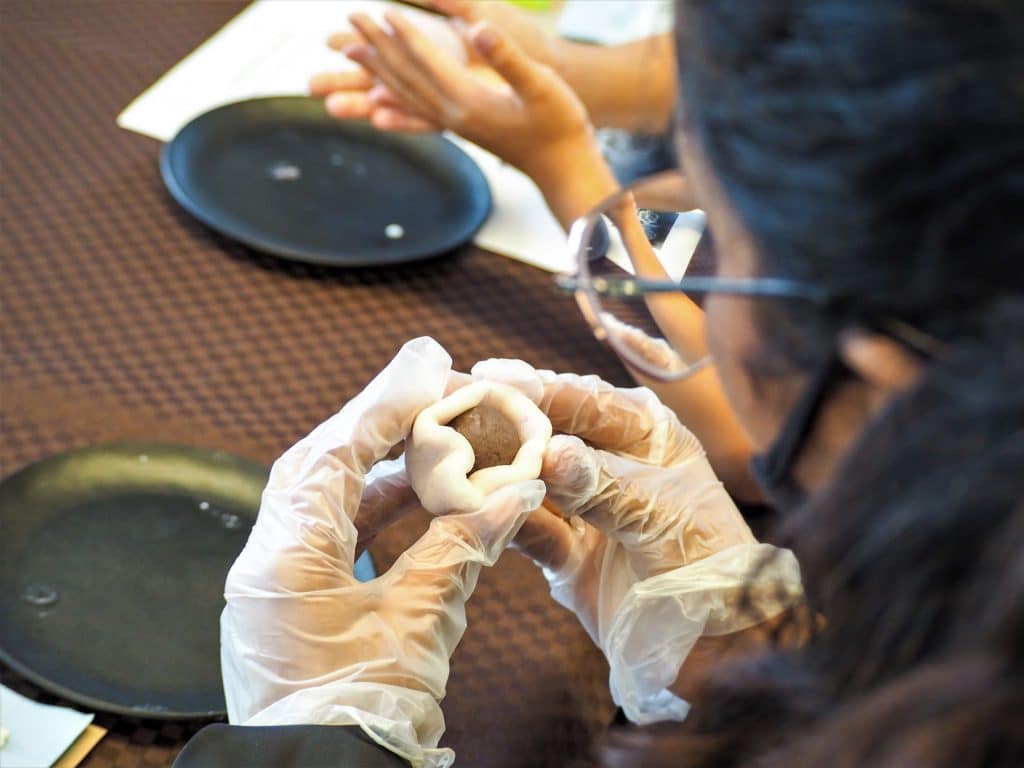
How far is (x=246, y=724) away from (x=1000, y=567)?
563 millimetres

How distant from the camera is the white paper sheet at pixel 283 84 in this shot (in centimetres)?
157

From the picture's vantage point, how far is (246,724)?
0.83m

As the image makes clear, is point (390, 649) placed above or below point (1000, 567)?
below

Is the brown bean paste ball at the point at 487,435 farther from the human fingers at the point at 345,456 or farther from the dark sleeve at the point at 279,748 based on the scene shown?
the dark sleeve at the point at 279,748

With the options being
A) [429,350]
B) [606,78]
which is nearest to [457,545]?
[429,350]

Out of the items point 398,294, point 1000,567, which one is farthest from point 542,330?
point 1000,567

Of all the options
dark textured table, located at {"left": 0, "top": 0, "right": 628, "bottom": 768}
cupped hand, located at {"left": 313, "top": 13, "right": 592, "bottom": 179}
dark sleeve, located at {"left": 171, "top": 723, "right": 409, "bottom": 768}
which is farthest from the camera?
cupped hand, located at {"left": 313, "top": 13, "right": 592, "bottom": 179}

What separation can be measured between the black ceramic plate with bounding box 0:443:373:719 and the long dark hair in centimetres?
56

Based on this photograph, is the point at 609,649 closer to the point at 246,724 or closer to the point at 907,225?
the point at 246,724

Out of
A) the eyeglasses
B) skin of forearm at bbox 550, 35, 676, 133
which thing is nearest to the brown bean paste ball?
the eyeglasses

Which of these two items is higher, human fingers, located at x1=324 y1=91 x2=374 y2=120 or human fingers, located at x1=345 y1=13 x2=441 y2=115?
human fingers, located at x1=345 y1=13 x2=441 y2=115

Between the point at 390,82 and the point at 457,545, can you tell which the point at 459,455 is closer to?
the point at 457,545

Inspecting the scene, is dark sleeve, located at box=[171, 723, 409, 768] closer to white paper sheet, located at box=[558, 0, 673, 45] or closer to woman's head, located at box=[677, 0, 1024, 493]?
woman's head, located at box=[677, 0, 1024, 493]

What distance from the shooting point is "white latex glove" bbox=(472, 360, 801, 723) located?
965 mm
